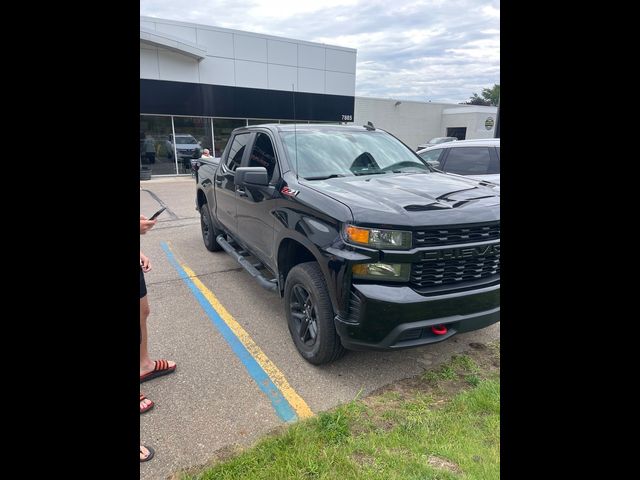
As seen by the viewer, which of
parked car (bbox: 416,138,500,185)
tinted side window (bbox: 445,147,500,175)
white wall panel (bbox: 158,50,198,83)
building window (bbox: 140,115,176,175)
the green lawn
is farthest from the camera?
building window (bbox: 140,115,176,175)

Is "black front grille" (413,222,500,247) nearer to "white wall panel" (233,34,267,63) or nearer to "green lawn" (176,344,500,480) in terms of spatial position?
"green lawn" (176,344,500,480)

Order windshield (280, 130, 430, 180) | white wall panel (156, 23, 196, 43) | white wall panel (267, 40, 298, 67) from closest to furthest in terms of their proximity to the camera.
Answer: windshield (280, 130, 430, 180)
white wall panel (156, 23, 196, 43)
white wall panel (267, 40, 298, 67)

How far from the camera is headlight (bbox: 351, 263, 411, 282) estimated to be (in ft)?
Answer: 9.13

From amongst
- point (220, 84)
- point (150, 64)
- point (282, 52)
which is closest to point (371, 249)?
point (150, 64)

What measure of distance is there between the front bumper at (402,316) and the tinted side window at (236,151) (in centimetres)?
304

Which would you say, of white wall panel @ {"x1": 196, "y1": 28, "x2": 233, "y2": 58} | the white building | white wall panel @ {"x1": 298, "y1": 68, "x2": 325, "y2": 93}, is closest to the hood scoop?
the white building

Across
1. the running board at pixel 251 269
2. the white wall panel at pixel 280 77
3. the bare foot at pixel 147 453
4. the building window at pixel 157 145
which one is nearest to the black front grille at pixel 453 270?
the running board at pixel 251 269

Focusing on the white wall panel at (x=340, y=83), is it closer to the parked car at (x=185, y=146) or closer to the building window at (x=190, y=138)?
the building window at (x=190, y=138)
